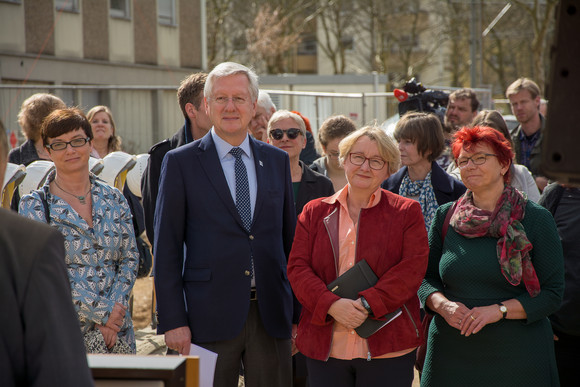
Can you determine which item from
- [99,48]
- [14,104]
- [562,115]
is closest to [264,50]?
[99,48]

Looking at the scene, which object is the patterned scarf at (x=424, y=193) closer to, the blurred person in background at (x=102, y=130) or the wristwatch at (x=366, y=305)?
the wristwatch at (x=366, y=305)

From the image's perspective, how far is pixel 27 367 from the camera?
161cm

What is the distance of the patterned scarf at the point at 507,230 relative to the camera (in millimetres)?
3857

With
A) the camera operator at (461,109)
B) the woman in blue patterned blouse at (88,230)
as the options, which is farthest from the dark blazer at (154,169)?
the camera operator at (461,109)

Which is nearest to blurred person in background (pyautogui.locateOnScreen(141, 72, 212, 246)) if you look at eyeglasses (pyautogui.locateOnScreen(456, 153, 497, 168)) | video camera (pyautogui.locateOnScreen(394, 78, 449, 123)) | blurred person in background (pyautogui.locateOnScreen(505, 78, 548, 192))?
eyeglasses (pyautogui.locateOnScreen(456, 153, 497, 168))

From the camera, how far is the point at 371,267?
3.80 meters

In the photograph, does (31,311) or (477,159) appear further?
(477,159)

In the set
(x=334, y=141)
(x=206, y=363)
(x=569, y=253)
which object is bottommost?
(x=206, y=363)

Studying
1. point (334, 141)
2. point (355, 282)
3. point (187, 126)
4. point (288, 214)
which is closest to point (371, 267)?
point (355, 282)

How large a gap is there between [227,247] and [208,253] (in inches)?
3.8

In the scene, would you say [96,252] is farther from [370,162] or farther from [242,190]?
[370,162]

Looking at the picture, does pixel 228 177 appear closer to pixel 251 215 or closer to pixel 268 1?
pixel 251 215

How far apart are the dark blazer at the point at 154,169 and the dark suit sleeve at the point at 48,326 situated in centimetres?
304

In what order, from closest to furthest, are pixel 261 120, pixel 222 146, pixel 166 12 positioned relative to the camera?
pixel 222 146 → pixel 261 120 → pixel 166 12
